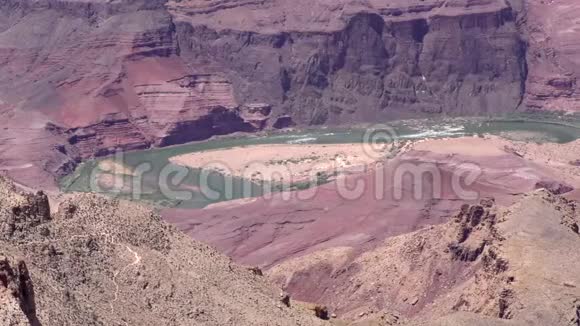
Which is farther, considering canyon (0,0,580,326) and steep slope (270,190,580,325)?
steep slope (270,190,580,325)

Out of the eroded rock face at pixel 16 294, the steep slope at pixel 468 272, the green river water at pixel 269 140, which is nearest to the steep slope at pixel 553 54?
the green river water at pixel 269 140

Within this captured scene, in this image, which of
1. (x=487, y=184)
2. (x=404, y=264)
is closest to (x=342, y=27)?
(x=487, y=184)

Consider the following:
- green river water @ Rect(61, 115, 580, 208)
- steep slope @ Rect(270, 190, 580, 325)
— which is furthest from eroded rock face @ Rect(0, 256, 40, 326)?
green river water @ Rect(61, 115, 580, 208)

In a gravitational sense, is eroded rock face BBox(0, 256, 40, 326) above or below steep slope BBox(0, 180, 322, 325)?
above

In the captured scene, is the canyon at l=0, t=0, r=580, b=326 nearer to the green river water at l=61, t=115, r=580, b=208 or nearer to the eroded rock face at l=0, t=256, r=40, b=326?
the eroded rock face at l=0, t=256, r=40, b=326

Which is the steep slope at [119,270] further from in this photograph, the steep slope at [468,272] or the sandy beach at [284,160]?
the sandy beach at [284,160]

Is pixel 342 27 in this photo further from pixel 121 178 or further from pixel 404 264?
pixel 404 264

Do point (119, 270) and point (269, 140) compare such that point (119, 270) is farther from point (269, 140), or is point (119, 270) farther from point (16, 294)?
point (269, 140)
